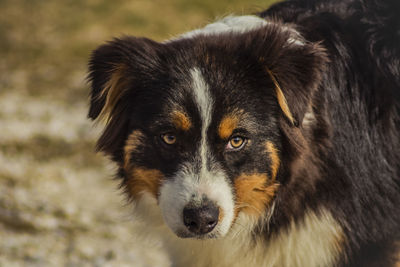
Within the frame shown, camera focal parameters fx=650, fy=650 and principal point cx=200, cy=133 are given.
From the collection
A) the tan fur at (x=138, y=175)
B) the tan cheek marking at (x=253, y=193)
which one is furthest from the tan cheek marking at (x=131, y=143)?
the tan cheek marking at (x=253, y=193)

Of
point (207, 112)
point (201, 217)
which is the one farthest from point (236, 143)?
point (201, 217)

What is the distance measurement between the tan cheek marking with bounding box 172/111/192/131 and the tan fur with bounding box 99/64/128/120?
0.49m

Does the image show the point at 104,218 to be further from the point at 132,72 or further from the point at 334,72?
the point at 334,72

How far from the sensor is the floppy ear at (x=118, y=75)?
13.0ft

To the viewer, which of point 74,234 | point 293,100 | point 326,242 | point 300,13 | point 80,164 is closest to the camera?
point 293,100

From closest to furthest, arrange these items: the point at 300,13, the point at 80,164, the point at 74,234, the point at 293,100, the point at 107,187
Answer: the point at 293,100, the point at 300,13, the point at 74,234, the point at 107,187, the point at 80,164

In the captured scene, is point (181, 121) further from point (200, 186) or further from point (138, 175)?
point (138, 175)

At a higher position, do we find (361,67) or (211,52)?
(211,52)

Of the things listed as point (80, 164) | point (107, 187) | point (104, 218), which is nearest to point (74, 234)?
point (104, 218)

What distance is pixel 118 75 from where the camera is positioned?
3992 millimetres

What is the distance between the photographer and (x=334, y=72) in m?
4.01

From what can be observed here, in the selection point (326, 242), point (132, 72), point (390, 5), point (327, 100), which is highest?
point (132, 72)

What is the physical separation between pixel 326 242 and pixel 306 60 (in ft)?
3.63

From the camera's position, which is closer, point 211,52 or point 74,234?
point 211,52
